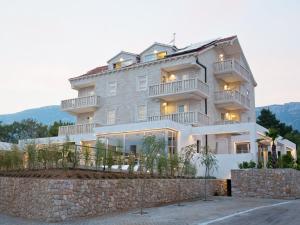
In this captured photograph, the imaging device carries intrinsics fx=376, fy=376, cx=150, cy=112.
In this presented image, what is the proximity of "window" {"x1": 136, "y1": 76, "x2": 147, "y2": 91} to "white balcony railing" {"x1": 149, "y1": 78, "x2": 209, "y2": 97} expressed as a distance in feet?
6.30

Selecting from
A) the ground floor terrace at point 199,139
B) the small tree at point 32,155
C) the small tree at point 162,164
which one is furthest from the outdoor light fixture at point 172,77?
the small tree at point 32,155

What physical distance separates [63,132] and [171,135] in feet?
40.5

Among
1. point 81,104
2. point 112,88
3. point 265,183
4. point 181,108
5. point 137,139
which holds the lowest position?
point 265,183

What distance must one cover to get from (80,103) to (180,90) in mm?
10668

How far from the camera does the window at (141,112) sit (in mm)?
31900

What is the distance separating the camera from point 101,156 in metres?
17.2

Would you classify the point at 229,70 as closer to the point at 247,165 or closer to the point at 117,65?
the point at 117,65

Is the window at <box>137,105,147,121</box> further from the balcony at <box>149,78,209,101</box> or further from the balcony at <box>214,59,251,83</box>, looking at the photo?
the balcony at <box>214,59,251,83</box>

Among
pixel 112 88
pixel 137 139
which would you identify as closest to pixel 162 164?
pixel 137 139

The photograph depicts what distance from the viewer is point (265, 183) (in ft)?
68.6

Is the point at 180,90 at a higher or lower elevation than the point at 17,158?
higher

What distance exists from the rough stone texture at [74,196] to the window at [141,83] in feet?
48.5

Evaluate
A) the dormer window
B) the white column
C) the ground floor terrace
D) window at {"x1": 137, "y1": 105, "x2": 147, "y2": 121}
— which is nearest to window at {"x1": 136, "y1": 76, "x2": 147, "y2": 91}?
window at {"x1": 137, "y1": 105, "x2": 147, "y2": 121}

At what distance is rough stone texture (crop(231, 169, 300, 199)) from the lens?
20641mm
